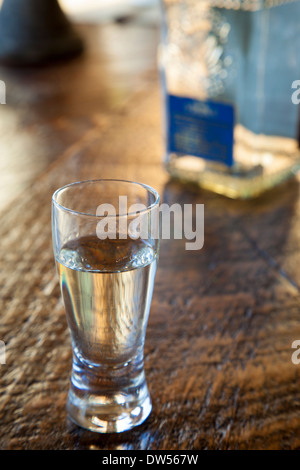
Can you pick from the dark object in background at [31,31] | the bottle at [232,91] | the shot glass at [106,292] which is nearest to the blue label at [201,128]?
the bottle at [232,91]

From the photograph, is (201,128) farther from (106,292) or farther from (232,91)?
(106,292)

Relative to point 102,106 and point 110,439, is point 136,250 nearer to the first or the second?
point 110,439

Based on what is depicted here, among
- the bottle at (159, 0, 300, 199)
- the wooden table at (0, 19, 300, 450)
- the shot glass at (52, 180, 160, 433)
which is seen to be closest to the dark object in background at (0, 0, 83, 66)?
the wooden table at (0, 19, 300, 450)

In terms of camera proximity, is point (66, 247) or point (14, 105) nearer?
point (66, 247)

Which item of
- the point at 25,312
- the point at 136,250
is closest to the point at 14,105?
the point at 25,312

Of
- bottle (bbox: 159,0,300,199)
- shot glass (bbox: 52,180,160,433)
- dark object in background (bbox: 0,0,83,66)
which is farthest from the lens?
dark object in background (bbox: 0,0,83,66)

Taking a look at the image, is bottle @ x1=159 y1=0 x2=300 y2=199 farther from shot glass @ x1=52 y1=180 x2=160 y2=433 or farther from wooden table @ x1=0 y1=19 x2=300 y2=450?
shot glass @ x1=52 y1=180 x2=160 y2=433
